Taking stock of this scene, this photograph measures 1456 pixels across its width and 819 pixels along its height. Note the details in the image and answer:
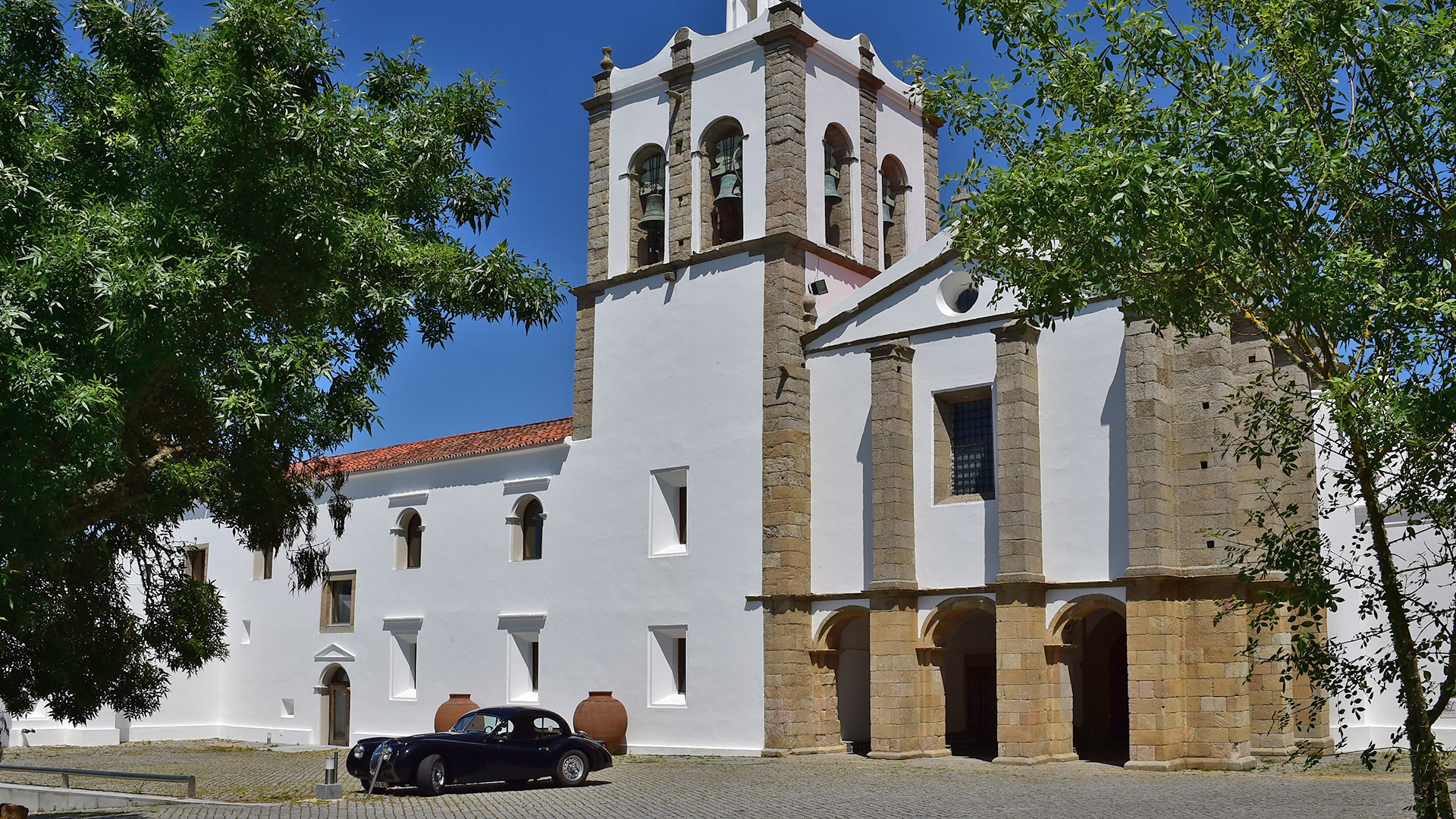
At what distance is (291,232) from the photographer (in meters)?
9.97

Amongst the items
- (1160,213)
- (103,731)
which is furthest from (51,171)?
(103,731)

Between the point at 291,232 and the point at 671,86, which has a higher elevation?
the point at 671,86

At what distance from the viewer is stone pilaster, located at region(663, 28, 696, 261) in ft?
85.8

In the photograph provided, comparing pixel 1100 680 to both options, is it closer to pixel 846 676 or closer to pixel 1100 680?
pixel 1100 680

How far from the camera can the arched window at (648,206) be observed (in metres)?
26.8

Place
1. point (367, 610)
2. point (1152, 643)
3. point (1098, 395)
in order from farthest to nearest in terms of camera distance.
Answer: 1. point (367, 610)
2. point (1098, 395)
3. point (1152, 643)

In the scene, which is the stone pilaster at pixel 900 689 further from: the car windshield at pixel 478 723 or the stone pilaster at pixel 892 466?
the car windshield at pixel 478 723

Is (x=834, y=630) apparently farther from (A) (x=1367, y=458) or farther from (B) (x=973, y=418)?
(A) (x=1367, y=458)

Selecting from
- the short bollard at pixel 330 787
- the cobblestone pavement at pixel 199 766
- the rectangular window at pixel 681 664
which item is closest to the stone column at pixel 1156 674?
the rectangular window at pixel 681 664

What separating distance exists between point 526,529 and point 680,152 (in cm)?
831

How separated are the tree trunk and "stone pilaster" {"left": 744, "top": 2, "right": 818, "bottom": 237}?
16.5 metres

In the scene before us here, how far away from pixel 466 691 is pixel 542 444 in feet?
17.5

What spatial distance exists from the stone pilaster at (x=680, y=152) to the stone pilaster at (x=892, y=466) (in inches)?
200

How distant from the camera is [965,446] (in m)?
22.8
